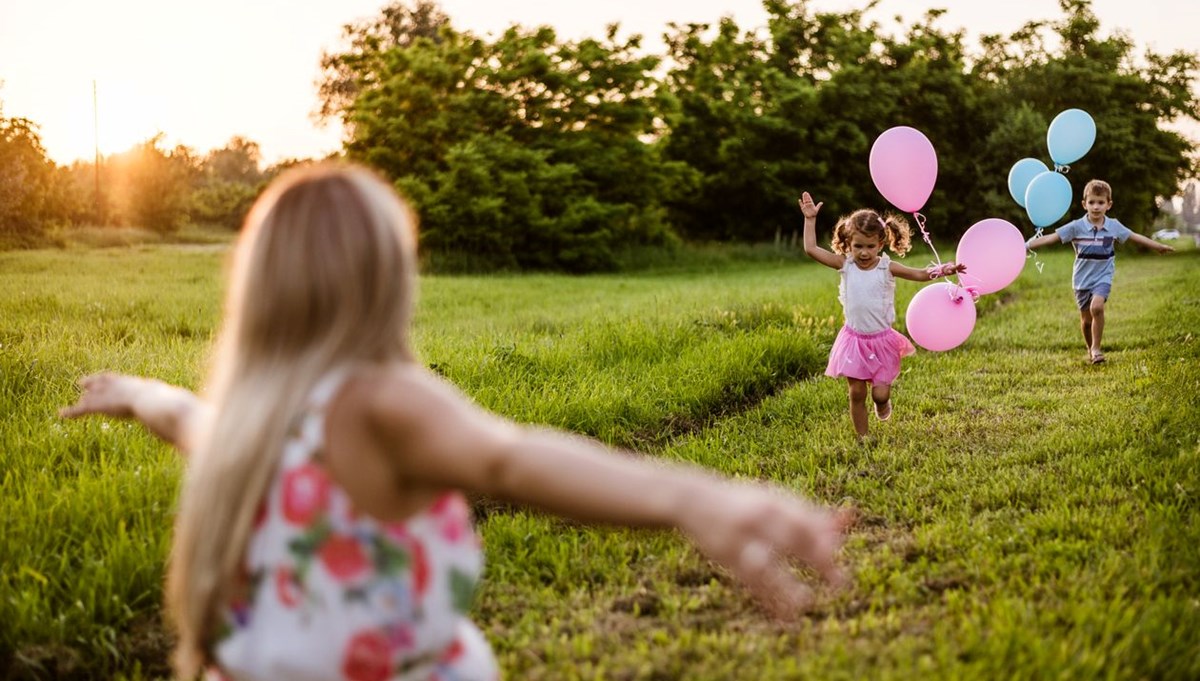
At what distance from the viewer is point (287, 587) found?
1698mm

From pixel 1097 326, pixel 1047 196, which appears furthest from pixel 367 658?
pixel 1097 326

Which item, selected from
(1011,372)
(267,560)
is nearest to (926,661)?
(267,560)

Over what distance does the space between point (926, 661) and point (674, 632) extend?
84 centimetres

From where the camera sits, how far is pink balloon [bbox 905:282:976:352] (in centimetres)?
649

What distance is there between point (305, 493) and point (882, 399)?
16.9ft

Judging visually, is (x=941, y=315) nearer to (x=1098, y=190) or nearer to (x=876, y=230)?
(x=876, y=230)

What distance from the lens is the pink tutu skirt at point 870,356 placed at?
6180 millimetres

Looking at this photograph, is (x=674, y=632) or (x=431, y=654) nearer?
(x=431, y=654)

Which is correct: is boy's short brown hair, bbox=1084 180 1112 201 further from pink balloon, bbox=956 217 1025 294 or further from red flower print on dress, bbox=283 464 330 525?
red flower print on dress, bbox=283 464 330 525

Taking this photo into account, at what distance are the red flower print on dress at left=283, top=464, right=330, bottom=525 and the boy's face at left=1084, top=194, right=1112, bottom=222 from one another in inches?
364

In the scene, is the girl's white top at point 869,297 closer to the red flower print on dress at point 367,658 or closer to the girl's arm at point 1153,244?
the girl's arm at point 1153,244

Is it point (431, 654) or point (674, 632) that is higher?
point (431, 654)

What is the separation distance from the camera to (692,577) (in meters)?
3.71

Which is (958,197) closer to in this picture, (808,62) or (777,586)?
(808,62)
